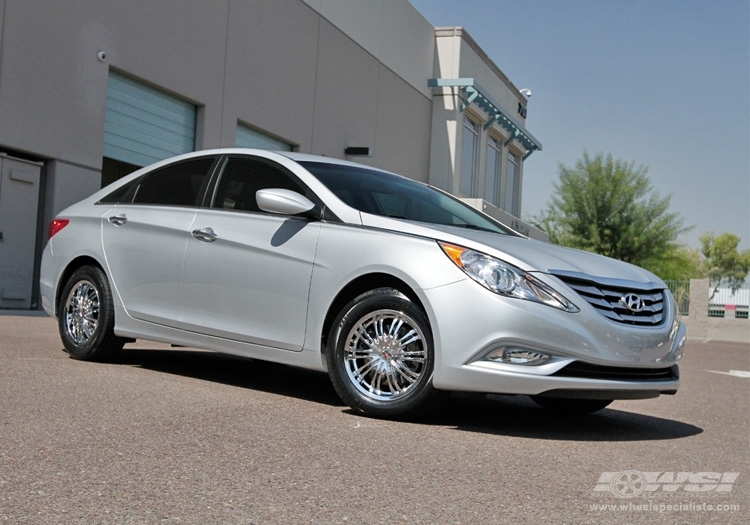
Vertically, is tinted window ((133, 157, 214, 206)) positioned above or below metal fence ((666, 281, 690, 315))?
above

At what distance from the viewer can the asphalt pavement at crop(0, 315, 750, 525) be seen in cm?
325

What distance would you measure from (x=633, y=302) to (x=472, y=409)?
1339 millimetres

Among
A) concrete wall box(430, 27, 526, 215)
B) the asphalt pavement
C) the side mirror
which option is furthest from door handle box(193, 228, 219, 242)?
concrete wall box(430, 27, 526, 215)

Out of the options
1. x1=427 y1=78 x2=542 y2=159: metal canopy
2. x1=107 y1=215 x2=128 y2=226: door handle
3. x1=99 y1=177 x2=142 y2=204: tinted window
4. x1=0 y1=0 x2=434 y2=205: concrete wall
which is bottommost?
x1=107 y1=215 x2=128 y2=226: door handle

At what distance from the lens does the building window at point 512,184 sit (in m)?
42.5

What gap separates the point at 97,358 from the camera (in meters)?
6.84

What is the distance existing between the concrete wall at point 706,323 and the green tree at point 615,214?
1674 centimetres

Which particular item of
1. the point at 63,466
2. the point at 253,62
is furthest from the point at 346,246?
the point at 253,62

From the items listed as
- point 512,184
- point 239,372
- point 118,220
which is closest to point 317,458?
point 239,372

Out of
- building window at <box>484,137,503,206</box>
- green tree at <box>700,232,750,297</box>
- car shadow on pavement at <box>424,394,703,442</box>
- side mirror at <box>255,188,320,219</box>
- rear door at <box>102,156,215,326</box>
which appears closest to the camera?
car shadow on pavement at <box>424,394,703,442</box>

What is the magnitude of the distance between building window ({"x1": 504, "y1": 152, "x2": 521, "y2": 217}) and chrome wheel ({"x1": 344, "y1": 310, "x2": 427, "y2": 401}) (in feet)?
121

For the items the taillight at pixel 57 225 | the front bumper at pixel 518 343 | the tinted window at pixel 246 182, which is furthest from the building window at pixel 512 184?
the front bumper at pixel 518 343

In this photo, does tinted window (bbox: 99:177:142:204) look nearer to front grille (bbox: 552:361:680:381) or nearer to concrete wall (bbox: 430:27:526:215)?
front grille (bbox: 552:361:680:381)

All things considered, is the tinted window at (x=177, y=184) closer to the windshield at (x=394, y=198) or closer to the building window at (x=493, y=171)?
the windshield at (x=394, y=198)
